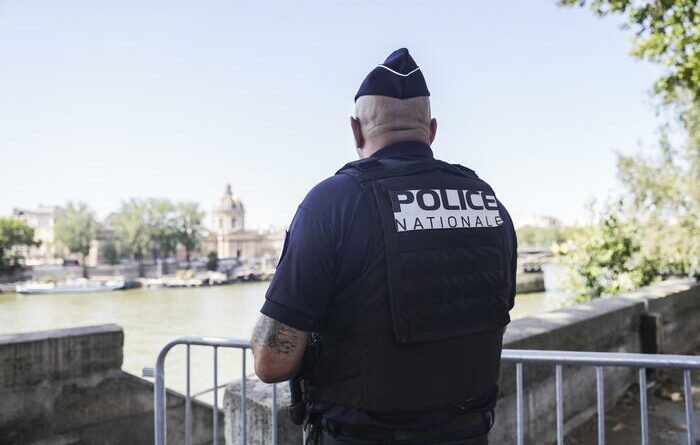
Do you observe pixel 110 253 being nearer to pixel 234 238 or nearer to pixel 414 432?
pixel 234 238

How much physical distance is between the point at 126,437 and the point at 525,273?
137 ft

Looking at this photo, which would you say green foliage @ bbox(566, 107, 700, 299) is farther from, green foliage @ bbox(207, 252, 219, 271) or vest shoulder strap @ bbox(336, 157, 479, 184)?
green foliage @ bbox(207, 252, 219, 271)

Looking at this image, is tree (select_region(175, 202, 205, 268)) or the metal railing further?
tree (select_region(175, 202, 205, 268))

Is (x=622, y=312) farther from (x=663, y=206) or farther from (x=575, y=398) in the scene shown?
(x=663, y=206)

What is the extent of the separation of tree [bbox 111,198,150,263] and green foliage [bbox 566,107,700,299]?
71773 millimetres

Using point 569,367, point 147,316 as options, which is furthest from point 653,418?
point 147,316

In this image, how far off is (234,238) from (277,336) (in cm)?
10465

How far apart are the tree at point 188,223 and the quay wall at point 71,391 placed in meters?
75.9

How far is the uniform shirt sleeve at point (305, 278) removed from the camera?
4.35ft

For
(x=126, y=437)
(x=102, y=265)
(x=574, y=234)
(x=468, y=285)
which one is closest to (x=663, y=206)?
(x=574, y=234)

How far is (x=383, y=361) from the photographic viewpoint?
4.45ft

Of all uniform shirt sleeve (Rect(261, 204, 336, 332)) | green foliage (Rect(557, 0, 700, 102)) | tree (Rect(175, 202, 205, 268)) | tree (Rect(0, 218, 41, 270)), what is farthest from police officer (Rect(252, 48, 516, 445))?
tree (Rect(175, 202, 205, 268))

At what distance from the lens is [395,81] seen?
5.00 feet

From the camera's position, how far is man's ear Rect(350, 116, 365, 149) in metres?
1.59
